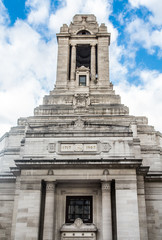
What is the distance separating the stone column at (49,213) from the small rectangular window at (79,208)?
1871 mm

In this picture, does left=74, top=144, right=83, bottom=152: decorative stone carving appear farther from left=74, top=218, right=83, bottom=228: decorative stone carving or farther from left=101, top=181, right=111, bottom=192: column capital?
left=74, top=218, right=83, bottom=228: decorative stone carving

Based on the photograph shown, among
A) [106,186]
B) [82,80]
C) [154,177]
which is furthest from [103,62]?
[106,186]

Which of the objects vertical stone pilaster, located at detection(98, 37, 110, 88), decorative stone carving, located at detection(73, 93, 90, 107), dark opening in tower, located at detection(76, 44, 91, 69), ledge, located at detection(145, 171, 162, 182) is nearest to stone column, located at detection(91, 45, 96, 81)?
vertical stone pilaster, located at detection(98, 37, 110, 88)

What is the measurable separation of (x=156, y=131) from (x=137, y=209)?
11486 millimetres

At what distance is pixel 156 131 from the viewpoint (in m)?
30.9

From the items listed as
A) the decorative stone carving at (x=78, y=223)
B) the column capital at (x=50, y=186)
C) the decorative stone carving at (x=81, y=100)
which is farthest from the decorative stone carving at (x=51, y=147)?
the decorative stone carving at (x=81, y=100)

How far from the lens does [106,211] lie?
21.8m

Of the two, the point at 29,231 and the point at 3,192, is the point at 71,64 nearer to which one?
the point at 3,192

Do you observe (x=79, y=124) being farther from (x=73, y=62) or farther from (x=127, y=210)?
(x=73, y=62)

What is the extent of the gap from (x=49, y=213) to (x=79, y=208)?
2936 millimetres

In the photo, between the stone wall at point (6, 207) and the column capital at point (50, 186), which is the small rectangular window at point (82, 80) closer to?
the stone wall at point (6, 207)

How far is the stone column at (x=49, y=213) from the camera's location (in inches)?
840

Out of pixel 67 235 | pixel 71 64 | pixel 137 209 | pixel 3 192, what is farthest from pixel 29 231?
pixel 71 64

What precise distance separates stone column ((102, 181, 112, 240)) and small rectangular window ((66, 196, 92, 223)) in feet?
6.25
